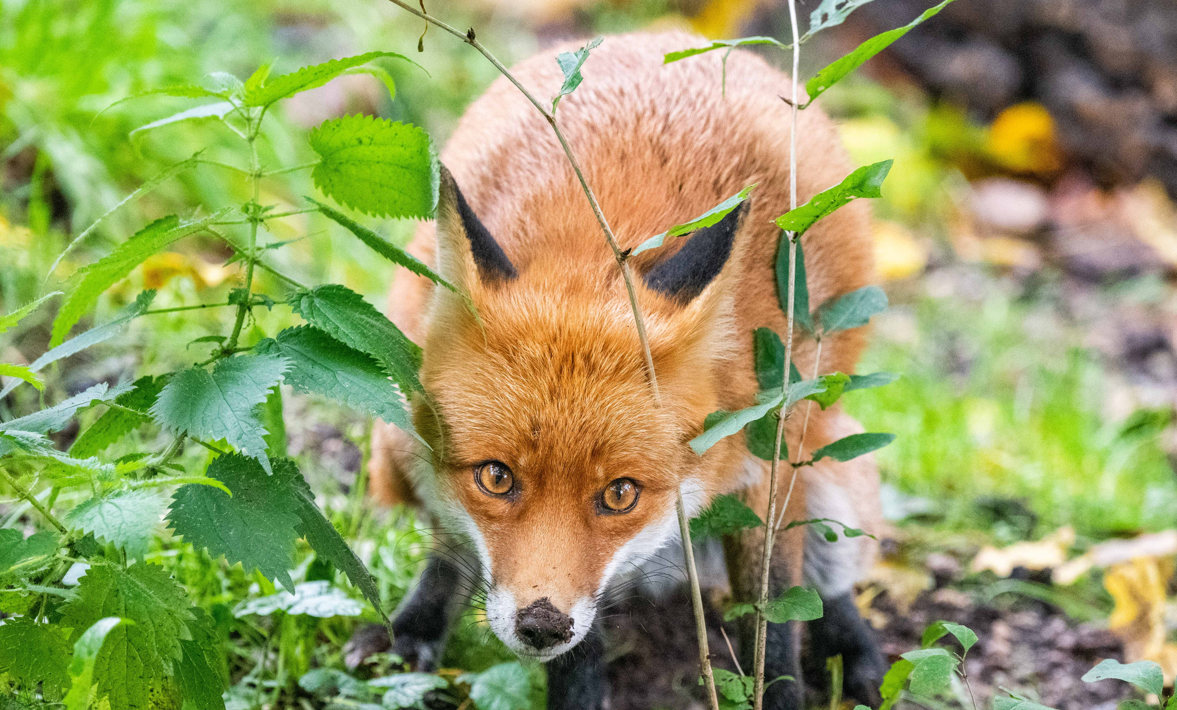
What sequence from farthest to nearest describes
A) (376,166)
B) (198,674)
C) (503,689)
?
1. (503,689)
2. (376,166)
3. (198,674)

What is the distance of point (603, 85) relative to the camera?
369 centimetres

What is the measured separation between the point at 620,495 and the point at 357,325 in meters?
0.93

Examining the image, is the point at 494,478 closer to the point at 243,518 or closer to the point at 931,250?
the point at 243,518

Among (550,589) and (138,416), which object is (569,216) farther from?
(138,416)

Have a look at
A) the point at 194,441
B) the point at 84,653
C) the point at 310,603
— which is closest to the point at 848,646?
the point at 310,603

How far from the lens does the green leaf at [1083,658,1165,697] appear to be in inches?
94.3

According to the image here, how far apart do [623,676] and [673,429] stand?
1420 millimetres

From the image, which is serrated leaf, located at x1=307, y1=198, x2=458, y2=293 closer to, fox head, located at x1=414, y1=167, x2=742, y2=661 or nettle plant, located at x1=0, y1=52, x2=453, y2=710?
nettle plant, located at x1=0, y1=52, x2=453, y2=710

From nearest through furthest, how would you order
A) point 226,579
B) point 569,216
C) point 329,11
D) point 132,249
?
point 132,249, point 569,216, point 226,579, point 329,11

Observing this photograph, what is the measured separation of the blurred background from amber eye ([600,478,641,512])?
1.05 meters

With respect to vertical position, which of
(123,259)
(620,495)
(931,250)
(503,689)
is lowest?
(503,689)

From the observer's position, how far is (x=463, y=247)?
9.21 ft

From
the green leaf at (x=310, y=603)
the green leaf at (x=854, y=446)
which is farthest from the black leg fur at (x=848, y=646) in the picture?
the green leaf at (x=310, y=603)

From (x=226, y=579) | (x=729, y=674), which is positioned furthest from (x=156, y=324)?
(x=729, y=674)
